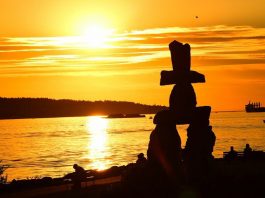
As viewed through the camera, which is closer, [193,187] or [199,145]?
[193,187]

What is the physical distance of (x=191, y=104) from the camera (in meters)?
27.5

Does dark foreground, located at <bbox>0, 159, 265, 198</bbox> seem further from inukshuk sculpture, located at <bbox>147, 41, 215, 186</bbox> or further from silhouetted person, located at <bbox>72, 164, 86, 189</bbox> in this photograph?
silhouetted person, located at <bbox>72, 164, 86, 189</bbox>

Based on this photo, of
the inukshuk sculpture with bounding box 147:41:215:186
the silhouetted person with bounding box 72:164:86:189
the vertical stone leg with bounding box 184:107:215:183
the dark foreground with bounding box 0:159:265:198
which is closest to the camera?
the dark foreground with bounding box 0:159:265:198

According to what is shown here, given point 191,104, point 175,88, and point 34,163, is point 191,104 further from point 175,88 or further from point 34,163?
point 34,163

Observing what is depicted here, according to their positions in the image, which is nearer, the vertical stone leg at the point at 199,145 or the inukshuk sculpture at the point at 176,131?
the inukshuk sculpture at the point at 176,131

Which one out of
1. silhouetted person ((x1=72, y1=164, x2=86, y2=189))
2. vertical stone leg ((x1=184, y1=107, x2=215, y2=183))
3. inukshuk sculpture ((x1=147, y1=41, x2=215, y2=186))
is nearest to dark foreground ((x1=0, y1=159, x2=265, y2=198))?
vertical stone leg ((x1=184, y1=107, x2=215, y2=183))

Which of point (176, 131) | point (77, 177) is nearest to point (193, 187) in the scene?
point (176, 131)

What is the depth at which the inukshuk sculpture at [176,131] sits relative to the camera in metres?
26.3

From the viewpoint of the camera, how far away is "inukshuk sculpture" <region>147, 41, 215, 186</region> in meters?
26.3

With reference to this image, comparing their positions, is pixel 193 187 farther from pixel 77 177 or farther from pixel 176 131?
pixel 77 177

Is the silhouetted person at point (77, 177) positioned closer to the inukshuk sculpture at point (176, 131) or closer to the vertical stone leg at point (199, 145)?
the inukshuk sculpture at point (176, 131)

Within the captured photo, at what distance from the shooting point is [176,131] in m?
26.7

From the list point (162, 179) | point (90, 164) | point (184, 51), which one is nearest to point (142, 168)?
point (162, 179)

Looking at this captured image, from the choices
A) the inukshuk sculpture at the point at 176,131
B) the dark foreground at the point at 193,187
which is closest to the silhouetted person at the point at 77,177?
the dark foreground at the point at 193,187
